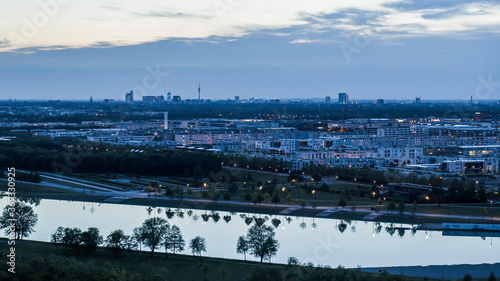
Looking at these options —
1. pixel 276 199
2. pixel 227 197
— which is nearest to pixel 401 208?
pixel 276 199

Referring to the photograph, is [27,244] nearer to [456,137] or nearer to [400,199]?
[400,199]

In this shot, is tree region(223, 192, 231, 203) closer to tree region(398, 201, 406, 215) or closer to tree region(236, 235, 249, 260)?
tree region(398, 201, 406, 215)

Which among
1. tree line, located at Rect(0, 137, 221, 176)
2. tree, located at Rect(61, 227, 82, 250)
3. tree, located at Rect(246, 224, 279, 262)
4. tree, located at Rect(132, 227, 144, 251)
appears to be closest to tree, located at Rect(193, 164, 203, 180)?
tree line, located at Rect(0, 137, 221, 176)

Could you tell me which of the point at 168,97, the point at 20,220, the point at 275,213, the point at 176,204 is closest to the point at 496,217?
the point at 275,213

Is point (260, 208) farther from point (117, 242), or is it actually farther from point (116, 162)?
point (116, 162)

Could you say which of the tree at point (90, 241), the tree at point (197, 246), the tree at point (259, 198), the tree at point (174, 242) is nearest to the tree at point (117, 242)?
the tree at point (90, 241)

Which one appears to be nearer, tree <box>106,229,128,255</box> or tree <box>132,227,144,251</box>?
tree <box>106,229,128,255</box>
